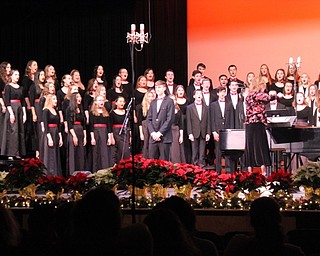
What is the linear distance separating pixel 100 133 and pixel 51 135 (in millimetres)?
962

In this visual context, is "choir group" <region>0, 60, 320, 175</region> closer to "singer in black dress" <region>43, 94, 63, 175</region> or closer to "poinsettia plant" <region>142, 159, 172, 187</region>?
"singer in black dress" <region>43, 94, 63, 175</region>

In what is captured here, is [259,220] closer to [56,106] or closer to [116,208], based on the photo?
[116,208]

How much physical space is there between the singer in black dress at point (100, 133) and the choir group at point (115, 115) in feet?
0.06

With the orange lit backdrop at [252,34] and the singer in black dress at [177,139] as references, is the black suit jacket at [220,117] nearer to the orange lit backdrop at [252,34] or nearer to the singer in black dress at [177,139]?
the singer in black dress at [177,139]

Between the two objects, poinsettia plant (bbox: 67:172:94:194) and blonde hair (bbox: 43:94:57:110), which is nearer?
poinsettia plant (bbox: 67:172:94:194)

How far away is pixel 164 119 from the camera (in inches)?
451

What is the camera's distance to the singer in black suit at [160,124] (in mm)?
11438

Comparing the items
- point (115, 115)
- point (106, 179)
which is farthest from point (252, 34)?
point (106, 179)

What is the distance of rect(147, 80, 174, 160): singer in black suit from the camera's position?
37.5 ft

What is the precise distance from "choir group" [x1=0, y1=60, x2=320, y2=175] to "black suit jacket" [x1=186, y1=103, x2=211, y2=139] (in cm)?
2

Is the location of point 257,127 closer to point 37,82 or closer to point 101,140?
point 101,140

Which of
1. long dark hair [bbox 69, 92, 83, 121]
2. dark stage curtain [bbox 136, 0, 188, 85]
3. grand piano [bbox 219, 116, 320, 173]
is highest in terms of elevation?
dark stage curtain [bbox 136, 0, 188, 85]

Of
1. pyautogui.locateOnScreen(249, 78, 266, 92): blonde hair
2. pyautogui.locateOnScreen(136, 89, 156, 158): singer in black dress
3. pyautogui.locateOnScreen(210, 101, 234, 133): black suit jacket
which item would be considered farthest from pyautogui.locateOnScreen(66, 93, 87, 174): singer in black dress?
pyautogui.locateOnScreen(249, 78, 266, 92): blonde hair

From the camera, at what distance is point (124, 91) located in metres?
12.8
